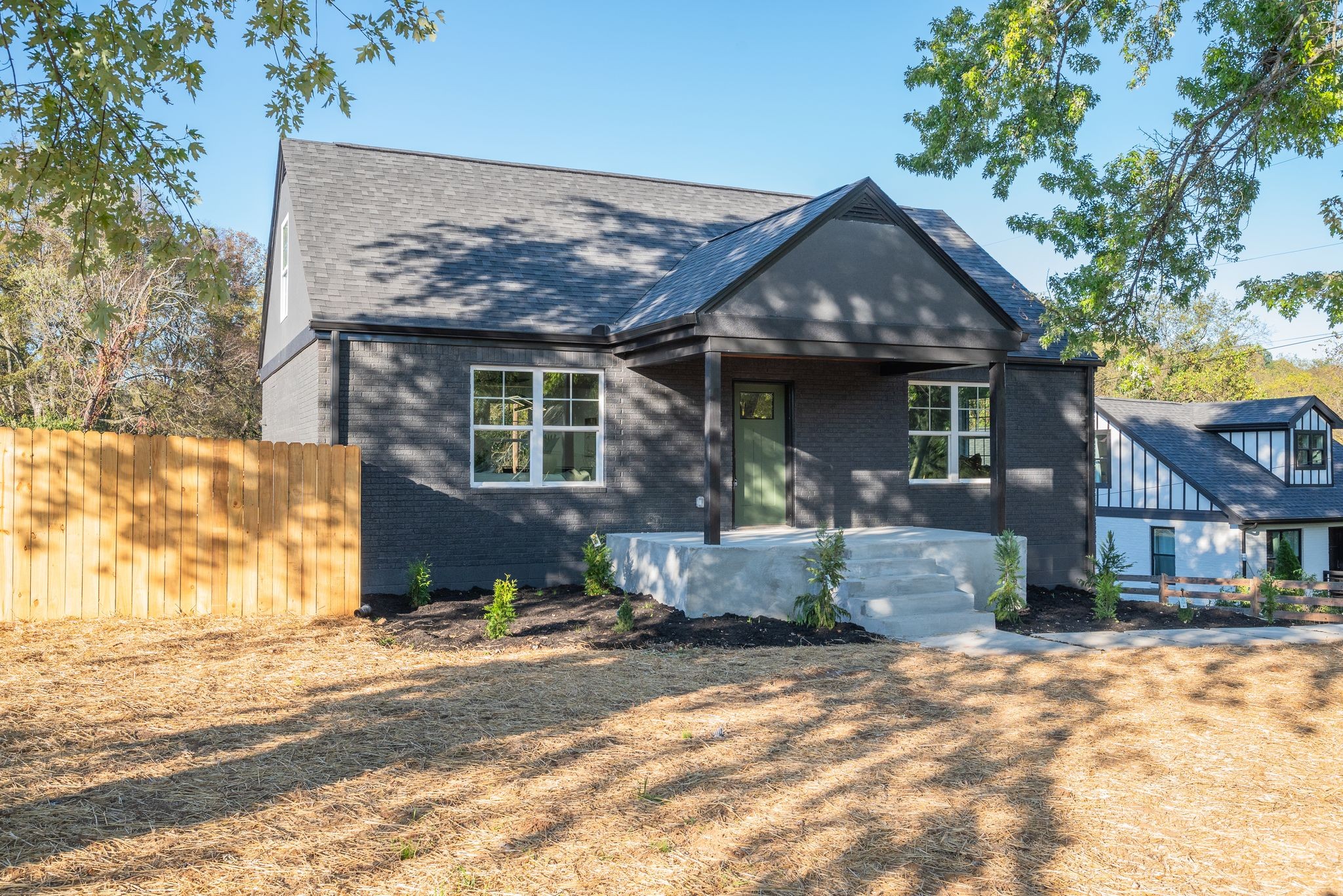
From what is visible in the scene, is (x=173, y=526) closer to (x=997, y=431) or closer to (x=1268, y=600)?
(x=997, y=431)

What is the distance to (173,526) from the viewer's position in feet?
33.5

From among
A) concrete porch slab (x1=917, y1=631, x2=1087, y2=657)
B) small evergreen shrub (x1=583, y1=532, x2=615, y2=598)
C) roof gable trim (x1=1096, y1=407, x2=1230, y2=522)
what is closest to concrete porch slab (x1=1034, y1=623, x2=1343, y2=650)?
concrete porch slab (x1=917, y1=631, x2=1087, y2=657)

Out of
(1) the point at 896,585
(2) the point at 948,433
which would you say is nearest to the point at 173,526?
(1) the point at 896,585

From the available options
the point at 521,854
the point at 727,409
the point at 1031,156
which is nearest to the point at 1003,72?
the point at 1031,156

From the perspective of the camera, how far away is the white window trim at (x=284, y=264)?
15.7 m

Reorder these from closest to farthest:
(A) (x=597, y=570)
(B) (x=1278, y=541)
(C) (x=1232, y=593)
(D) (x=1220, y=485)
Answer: (A) (x=597, y=570)
(C) (x=1232, y=593)
(B) (x=1278, y=541)
(D) (x=1220, y=485)

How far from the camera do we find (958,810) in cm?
500

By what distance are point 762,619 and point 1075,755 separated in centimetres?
502

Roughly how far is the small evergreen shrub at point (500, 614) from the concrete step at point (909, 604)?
370 centimetres

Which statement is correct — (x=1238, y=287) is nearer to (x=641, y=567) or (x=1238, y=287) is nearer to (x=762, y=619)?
(x=762, y=619)

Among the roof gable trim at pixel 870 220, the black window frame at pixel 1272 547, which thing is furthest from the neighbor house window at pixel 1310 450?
the roof gable trim at pixel 870 220

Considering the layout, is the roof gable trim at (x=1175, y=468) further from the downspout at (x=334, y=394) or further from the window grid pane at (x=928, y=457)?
the downspout at (x=334, y=394)

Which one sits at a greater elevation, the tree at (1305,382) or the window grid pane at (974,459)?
the tree at (1305,382)

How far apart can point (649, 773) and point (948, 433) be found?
11.3m
